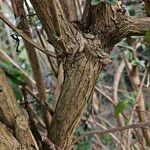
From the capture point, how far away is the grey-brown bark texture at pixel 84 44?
61 centimetres

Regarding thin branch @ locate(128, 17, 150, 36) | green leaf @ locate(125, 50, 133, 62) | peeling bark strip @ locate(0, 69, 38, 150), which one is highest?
thin branch @ locate(128, 17, 150, 36)

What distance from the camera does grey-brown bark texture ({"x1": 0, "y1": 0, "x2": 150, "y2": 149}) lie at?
0.61 metres

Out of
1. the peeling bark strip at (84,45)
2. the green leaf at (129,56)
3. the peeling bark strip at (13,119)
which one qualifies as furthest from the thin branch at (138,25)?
the green leaf at (129,56)

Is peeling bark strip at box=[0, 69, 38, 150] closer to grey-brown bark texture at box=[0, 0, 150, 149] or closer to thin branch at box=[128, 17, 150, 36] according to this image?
grey-brown bark texture at box=[0, 0, 150, 149]

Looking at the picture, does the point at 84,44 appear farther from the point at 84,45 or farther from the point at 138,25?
the point at 138,25

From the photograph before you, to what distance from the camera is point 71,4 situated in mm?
716

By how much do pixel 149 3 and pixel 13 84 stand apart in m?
0.34

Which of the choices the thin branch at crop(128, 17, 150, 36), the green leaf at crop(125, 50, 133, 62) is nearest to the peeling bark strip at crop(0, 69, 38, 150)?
the thin branch at crop(128, 17, 150, 36)

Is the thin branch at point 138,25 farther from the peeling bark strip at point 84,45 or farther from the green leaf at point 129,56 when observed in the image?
the green leaf at point 129,56

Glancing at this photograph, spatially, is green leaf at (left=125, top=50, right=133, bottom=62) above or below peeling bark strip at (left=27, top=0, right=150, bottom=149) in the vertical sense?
below

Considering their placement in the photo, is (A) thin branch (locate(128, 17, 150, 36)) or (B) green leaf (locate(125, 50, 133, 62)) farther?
(B) green leaf (locate(125, 50, 133, 62))

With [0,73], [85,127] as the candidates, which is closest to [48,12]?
[0,73]

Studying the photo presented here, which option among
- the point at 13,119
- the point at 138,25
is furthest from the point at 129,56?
the point at 13,119

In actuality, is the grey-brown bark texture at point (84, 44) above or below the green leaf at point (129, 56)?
above
